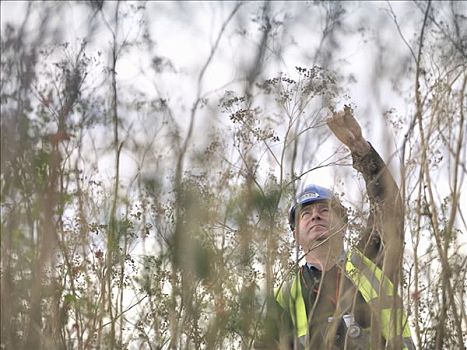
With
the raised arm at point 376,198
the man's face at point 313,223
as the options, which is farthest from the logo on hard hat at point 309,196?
the raised arm at point 376,198

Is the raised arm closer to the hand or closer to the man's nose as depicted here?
the hand

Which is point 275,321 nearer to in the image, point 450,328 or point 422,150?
point 450,328

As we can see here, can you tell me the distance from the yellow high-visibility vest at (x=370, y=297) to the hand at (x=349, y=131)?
408mm

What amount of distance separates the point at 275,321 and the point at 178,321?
273mm

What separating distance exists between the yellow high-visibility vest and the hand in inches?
16.1

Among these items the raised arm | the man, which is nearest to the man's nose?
the man

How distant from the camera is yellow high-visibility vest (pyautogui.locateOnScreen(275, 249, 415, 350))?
1.81 meters

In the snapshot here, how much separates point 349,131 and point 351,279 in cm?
60

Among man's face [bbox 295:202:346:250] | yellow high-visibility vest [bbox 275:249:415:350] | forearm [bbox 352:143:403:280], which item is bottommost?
yellow high-visibility vest [bbox 275:249:415:350]

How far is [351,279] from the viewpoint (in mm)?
2176

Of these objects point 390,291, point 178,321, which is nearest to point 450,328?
point 390,291

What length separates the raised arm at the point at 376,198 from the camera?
185cm

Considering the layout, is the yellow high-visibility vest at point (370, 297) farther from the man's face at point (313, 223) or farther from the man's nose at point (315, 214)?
the man's nose at point (315, 214)

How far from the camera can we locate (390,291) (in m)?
1.97
